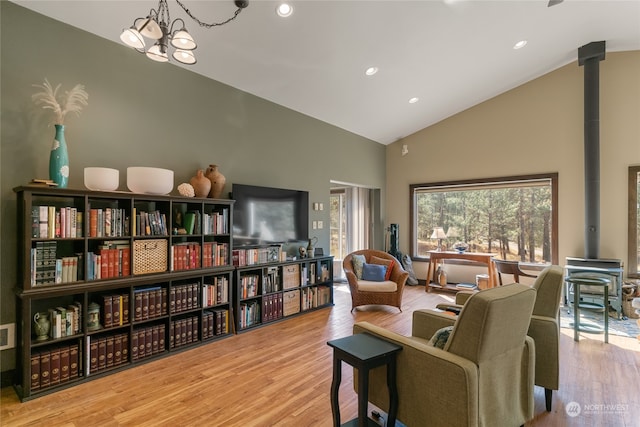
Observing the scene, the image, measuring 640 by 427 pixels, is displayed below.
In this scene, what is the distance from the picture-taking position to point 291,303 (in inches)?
179

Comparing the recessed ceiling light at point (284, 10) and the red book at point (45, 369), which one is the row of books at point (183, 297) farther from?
the recessed ceiling light at point (284, 10)

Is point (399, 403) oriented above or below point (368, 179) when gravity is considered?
below

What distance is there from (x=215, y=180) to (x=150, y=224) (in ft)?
2.95

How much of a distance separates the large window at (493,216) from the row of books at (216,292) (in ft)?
14.5

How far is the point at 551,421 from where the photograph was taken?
2.19m

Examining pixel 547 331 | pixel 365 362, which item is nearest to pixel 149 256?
pixel 365 362

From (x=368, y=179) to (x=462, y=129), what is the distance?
2157mm

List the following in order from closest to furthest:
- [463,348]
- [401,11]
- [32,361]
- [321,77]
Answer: [463,348] < [32,361] < [401,11] < [321,77]

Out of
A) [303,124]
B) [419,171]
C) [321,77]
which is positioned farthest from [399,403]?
[419,171]

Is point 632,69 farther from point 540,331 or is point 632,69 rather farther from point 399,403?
point 399,403

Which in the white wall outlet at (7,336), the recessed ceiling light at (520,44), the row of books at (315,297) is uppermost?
the recessed ceiling light at (520,44)

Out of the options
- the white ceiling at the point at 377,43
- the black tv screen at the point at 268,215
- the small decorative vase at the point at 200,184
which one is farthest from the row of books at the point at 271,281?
the white ceiling at the point at 377,43

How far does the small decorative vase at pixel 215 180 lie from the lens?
376 centimetres

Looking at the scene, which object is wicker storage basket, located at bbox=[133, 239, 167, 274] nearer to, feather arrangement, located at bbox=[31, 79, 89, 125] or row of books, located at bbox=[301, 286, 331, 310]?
feather arrangement, located at bbox=[31, 79, 89, 125]
